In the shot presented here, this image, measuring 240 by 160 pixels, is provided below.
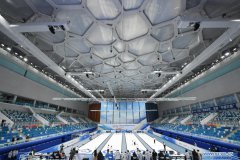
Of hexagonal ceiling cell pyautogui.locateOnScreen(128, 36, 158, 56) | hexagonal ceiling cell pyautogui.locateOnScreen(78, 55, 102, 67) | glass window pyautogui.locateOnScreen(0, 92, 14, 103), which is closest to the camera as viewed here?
hexagonal ceiling cell pyautogui.locateOnScreen(128, 36, 158, 56)

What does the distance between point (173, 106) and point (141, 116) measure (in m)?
11.3

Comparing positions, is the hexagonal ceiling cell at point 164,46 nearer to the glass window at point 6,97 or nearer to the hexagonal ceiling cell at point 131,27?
the hexagonal ceiling cell at point 131,27

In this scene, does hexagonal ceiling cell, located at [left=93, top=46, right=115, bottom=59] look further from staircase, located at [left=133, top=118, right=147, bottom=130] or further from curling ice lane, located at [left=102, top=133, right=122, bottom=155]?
staircase, located at [left=133, top=118, right=147, bottom=130]

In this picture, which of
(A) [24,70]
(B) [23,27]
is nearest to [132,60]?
(B) [23,27]

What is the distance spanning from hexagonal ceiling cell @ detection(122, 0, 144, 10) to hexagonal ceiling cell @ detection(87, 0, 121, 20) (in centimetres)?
34

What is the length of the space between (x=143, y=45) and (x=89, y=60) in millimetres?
6211

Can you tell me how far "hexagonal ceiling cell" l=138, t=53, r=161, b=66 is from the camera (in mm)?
13826

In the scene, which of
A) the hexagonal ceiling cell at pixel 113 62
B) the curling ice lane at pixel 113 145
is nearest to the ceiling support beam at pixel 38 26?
the hexagonal ceiling cell at pixel 113 62

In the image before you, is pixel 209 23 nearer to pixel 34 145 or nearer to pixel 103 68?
pixel 103 68

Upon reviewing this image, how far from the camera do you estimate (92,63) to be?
15.8m

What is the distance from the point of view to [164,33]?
10133mm

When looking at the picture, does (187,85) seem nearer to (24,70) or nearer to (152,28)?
(152,28)

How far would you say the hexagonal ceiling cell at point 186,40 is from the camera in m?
10.5

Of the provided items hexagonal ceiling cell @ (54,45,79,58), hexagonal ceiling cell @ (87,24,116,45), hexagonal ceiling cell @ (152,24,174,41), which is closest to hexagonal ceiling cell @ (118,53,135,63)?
hexagonal ceiling cell @ (87,24,116,45)
